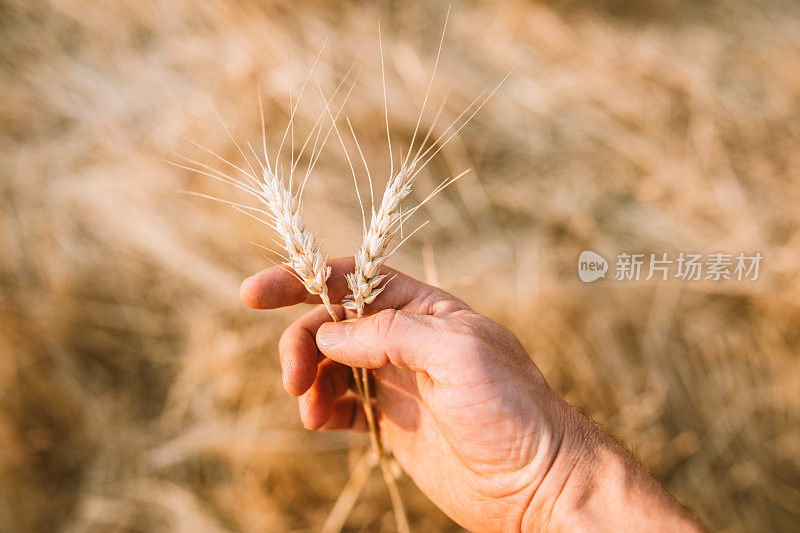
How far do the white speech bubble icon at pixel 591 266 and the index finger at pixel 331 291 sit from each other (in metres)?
0.64

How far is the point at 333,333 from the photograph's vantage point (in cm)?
87

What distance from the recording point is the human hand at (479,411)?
828 millimetres

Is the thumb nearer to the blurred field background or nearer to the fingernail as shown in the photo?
the fingernail

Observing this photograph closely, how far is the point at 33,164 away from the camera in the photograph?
4.75 ft

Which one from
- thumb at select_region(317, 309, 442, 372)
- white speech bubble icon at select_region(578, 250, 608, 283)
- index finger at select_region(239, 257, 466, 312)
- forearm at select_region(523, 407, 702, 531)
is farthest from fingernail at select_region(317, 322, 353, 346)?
white speech bubble icon at select_region(578, 250, 608, 283)

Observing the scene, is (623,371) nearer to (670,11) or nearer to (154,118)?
(670,11)

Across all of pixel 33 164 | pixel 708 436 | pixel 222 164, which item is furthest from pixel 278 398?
pixel 708 436

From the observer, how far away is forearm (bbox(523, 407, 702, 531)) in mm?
887

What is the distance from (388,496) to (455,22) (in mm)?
1563

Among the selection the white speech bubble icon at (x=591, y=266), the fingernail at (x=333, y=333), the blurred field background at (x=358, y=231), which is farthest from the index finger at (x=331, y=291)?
the white speech bubble icon at (x=591, y=266)

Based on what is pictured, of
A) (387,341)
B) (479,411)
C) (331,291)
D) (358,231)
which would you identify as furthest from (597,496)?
(358,231)

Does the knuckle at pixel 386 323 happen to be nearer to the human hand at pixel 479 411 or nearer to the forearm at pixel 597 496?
the human hand at pixel 479 411

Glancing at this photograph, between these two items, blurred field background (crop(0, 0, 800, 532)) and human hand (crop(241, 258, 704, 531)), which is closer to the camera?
human hand (crop(241, 258, 704, 531))

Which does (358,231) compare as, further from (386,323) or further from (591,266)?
(591,266)
